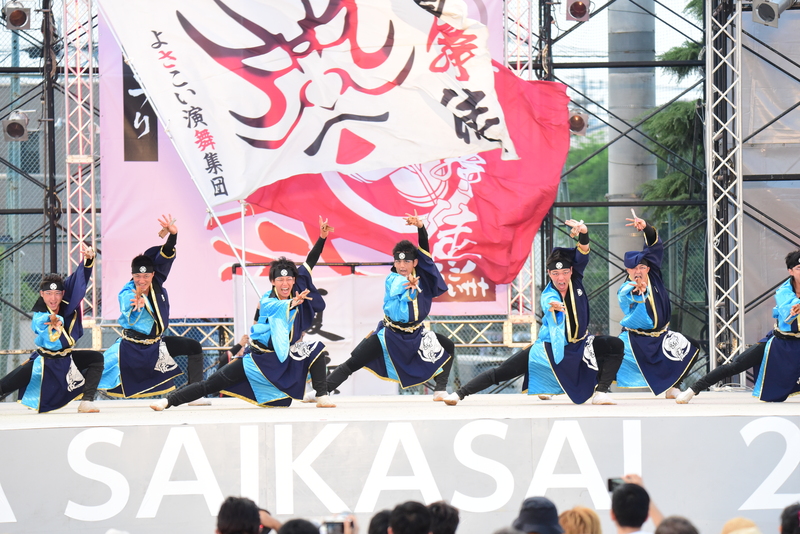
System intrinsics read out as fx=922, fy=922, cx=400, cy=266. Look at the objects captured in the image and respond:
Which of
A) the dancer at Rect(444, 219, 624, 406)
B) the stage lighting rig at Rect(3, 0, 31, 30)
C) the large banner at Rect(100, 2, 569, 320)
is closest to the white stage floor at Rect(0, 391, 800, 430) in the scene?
the dancer at Rect(444, 219, 624, 406)

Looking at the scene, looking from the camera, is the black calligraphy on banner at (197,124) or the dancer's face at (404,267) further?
the black calligraphy on banner at (197,124)

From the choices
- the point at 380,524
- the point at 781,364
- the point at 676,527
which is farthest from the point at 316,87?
the point at 676,527

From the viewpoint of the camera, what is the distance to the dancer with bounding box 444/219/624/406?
5488 millimetres

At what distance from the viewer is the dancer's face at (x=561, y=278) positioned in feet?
18.3

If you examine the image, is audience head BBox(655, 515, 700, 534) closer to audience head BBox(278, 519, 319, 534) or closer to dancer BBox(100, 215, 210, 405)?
audience head BBox(278, 519, 319, 534)

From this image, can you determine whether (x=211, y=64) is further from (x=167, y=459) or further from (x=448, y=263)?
(x=167, y=459)

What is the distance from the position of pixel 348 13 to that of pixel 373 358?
2.94 m

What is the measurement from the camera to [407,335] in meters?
5.91

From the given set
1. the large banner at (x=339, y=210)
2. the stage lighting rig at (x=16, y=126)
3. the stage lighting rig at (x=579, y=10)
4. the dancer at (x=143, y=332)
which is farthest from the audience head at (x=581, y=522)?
the stage lighting rig at (x=16, y=126)

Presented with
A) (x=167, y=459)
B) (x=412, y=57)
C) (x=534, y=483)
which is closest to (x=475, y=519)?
(x=534, y=483)

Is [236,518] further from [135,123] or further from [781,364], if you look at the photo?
[135,123]

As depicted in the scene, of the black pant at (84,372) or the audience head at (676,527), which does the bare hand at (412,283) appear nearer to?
the black pant at (84,372)

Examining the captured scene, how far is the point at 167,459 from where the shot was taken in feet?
14.0

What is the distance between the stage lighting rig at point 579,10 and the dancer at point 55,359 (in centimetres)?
451
